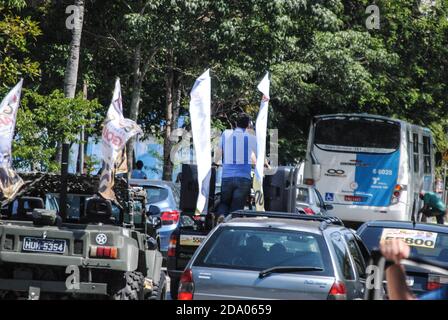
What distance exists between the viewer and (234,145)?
13.7m

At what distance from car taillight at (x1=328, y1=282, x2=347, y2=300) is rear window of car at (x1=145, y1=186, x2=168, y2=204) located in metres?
9.05

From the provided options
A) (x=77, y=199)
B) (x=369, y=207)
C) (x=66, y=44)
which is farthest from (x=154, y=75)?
(x=77, y=199)

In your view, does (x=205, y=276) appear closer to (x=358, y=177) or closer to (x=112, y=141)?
(x=112, y=141)

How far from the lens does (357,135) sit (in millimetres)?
27766

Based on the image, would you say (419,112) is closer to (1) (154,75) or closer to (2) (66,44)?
(1) (154,75)

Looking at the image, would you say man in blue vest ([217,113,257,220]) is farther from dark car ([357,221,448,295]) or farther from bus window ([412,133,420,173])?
bus window ([412,133,420,173])

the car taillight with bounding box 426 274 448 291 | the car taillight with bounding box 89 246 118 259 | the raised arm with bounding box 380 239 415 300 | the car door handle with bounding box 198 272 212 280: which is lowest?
the car taillight with bounding box 426 274 448 291

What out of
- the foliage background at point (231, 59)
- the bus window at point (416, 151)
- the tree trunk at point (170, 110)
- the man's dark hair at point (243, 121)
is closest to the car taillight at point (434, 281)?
the man's dark hair at point (243, 121)

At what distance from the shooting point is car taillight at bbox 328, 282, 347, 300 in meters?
8.48

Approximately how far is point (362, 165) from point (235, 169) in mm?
14684

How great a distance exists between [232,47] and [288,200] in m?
9.00

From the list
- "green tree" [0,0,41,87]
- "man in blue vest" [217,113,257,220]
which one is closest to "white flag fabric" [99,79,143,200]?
"man in blue vest" [217,113,257,220]

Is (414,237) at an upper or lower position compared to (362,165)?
lower

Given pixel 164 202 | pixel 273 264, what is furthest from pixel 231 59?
pixel 273 264
